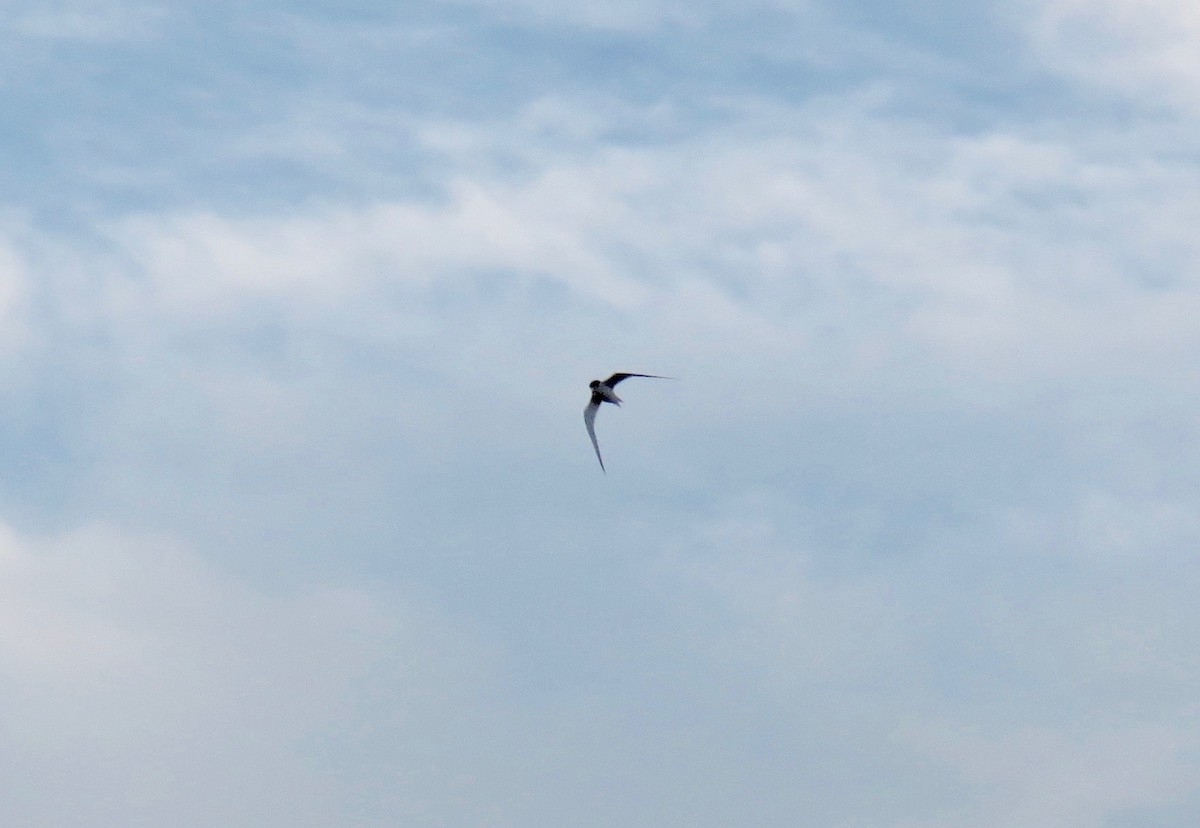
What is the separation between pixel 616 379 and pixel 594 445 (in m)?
13.4

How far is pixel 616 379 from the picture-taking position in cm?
10550

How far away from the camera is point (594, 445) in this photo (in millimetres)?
94125

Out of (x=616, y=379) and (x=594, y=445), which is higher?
(x=616, y=379)

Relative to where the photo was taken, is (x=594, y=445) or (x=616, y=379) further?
(x=616, y=379)
